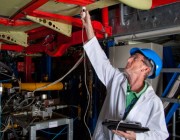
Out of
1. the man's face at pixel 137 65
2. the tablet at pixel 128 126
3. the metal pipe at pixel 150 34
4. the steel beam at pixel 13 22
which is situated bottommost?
the tablet at pixel 128 126

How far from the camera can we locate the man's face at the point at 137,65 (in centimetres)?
166

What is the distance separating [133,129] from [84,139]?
2.42 meters

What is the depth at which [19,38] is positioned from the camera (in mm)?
2867

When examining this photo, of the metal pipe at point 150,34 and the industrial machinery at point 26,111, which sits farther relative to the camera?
the industrial machinery at point 26,111

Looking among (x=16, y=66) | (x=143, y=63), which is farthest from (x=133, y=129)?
(x=16, y=66)

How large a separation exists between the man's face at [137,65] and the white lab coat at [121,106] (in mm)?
124

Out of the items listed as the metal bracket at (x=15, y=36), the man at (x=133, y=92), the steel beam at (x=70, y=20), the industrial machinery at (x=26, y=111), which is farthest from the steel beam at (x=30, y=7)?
the metal bracket at (x=15, y=36)

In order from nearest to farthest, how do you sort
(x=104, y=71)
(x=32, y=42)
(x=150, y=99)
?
(x=150, y=99) → (x=104, y=71) → (x=32, y=42)

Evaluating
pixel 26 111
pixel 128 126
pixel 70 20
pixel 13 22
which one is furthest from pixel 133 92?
pixel 26 111

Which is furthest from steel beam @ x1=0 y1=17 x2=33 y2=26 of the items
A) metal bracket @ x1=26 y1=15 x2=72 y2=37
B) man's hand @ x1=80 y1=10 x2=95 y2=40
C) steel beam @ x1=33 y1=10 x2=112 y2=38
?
man's hand @ x1=80 y1=10 x2=95 y2=40

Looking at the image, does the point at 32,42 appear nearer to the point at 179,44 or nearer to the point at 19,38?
the point at 19,38

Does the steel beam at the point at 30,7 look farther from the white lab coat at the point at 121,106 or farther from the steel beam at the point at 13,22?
the white lab coat at the point at 121,106

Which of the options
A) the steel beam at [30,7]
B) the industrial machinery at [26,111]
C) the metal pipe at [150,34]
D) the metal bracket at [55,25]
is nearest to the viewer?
the steel beam at [30,7]

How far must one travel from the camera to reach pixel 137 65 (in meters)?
1.66
